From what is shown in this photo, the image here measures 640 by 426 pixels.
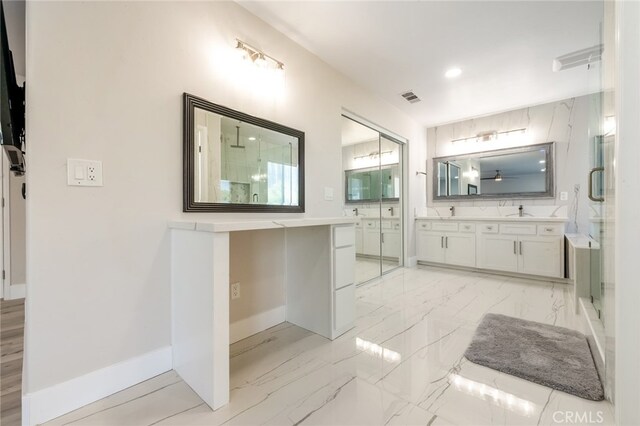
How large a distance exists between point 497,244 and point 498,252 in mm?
111

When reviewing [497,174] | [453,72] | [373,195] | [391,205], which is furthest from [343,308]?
[497,174]

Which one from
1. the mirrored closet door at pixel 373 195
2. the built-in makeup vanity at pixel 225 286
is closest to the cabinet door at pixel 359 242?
the mirrored closet door at pixel 373 195

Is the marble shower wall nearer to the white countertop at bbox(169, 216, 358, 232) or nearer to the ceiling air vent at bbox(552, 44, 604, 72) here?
the ceiling air vent at bbox(552, 44, 604, 72)

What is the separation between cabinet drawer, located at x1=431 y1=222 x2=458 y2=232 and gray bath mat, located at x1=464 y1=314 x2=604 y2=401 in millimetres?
2041

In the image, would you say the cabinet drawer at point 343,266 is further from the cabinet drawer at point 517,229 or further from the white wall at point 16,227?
the white wall at point 16,227

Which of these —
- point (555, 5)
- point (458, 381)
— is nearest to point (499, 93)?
point (555, 5)

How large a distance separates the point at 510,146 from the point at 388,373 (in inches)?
158

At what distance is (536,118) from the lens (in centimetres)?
377

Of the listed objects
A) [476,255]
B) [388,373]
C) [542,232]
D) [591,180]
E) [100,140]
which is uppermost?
[100,140]

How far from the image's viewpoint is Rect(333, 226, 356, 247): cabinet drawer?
6.31 ft

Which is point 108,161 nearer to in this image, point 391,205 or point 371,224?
point 371,224

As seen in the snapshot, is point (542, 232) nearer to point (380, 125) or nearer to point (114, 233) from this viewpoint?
point (380, 125)

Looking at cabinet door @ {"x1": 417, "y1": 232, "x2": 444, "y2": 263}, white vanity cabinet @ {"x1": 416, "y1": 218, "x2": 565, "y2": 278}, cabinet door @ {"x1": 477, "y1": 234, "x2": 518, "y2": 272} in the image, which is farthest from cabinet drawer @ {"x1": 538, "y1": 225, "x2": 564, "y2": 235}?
cabinet door @ {"x1": 417, "y1": 232, "x2": 444, "y2": 263}

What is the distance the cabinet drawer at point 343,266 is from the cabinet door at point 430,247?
2.64m
